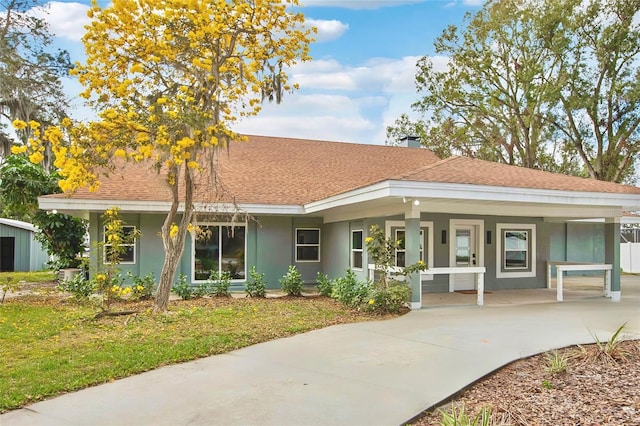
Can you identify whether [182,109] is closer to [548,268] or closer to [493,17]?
[548,268]

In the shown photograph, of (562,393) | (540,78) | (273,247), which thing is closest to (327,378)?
(562,393)

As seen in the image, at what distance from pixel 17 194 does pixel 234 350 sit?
42.5ft

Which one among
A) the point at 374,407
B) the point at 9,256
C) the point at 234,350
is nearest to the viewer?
the point at 374,407

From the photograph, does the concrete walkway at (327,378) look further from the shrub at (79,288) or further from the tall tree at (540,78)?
the tall tree at (540,78)

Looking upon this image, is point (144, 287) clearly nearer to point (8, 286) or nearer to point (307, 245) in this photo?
point (8, 286)

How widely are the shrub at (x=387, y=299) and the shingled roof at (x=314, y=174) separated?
7.10 ft

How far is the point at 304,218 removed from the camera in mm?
14906

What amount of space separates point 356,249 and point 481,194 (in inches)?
159

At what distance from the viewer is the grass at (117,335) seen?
16.8 feet

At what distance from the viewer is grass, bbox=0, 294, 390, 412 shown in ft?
16.8

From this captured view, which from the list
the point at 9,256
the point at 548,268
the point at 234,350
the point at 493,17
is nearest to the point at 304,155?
the point at 548,268

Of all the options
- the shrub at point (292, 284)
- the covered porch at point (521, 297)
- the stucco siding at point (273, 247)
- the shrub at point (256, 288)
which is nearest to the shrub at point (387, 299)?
the covered porch at point (521, 297)

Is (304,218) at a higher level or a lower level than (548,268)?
higher

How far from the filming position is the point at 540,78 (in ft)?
69.5
